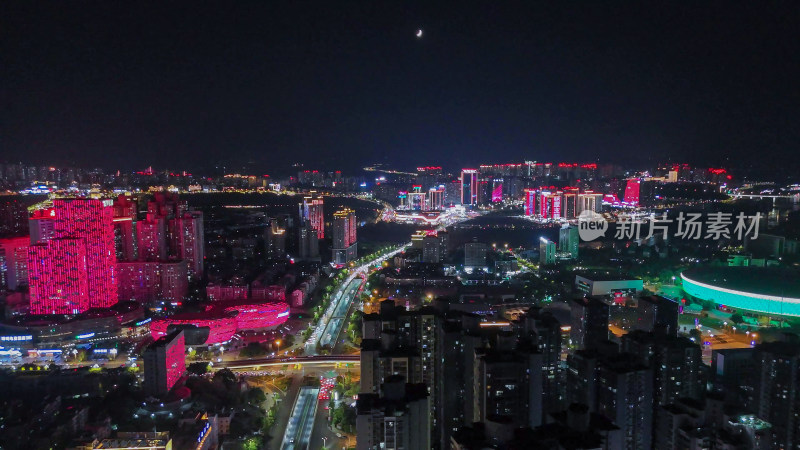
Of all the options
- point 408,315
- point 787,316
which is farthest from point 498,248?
point 408,315

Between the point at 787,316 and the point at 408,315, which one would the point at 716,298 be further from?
the point at 408,315

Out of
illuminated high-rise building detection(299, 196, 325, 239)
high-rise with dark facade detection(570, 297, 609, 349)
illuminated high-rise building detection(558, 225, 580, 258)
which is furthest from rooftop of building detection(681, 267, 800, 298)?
illuminated high-rise building detection(299, 196, 325, 239)

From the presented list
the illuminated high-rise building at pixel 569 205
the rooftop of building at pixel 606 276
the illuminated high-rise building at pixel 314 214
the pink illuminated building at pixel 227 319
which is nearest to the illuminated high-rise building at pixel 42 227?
the pink illuminated building at pixel 227 319

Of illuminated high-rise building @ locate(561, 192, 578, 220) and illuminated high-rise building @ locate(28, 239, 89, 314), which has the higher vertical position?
illuminated high-rise building @ locate(561, 192, 578, 220)

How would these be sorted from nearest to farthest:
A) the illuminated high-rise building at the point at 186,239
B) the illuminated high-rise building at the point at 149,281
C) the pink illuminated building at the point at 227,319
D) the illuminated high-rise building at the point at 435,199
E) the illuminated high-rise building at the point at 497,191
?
the pink illuminated building at the point at 227,319 → the illuminated high-rise building at the point at 149,281 → the illuminated high-rise building at the point at 186,239 → the illuminated high-rise building at the point at 435,199 → the illuminated high-rise building at the point at 497,191

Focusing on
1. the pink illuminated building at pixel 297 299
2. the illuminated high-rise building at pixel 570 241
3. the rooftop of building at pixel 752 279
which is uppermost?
the illuminated high-rise building at pixel 570 241

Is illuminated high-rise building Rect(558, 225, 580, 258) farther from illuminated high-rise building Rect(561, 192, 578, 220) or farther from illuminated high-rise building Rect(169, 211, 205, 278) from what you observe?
illuminated high-rise building Rect(169, 211, 205, 278)

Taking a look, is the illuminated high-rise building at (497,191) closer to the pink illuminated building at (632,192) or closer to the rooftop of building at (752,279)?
the pink illuminated building at (632,192)
